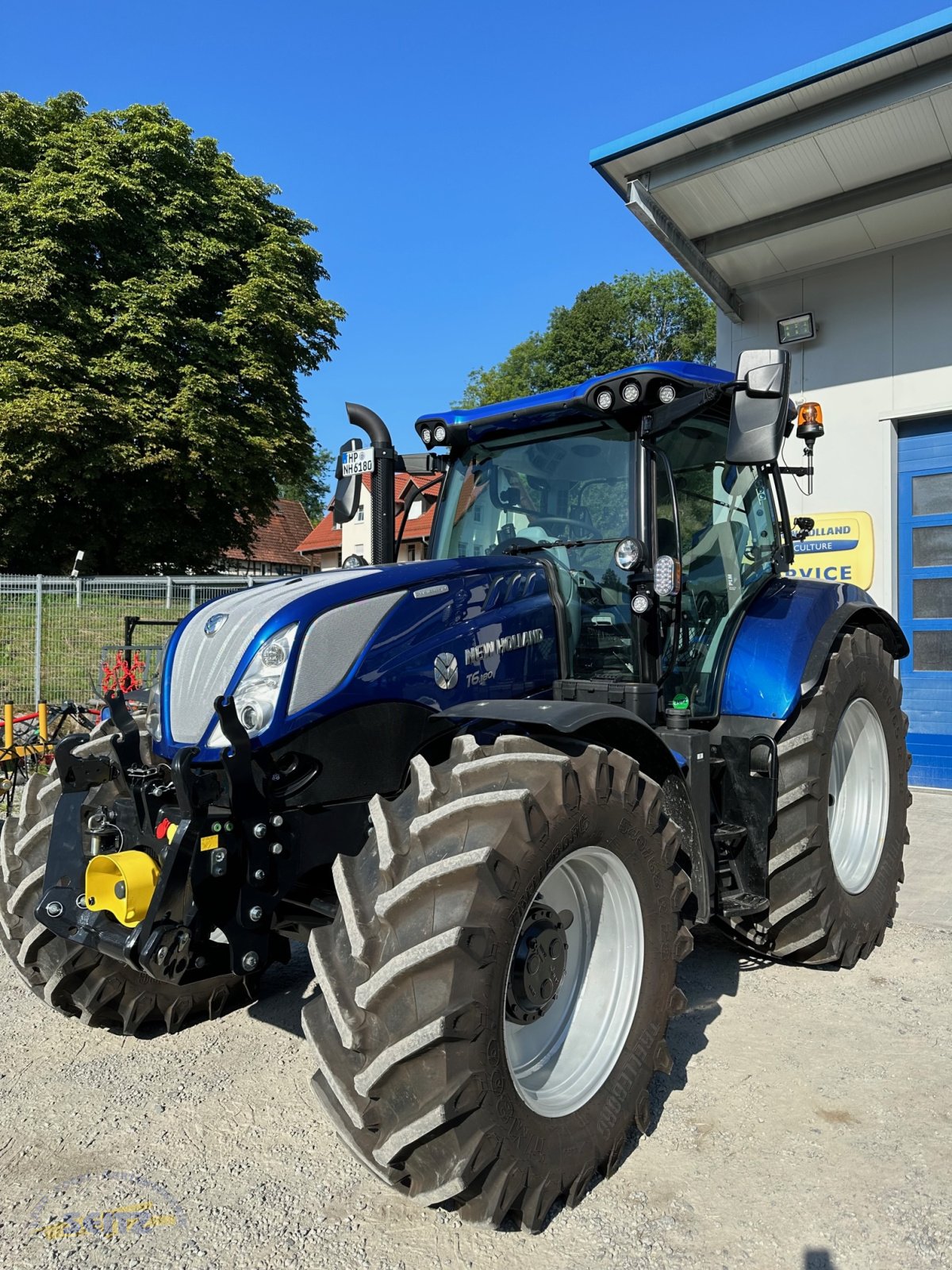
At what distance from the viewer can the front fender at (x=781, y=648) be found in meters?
3.82

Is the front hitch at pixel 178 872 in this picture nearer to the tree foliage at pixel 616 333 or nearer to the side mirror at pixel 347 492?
the side mirror at pixel 347 492

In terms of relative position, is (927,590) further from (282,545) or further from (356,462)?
(282,545)

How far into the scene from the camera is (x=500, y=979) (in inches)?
88.0

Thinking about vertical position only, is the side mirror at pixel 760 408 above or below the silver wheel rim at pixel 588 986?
above

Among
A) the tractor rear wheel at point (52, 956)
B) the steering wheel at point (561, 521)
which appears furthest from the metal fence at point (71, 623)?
the tractor rear wheel at point (52, 956)

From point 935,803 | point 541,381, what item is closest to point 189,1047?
point 935,803

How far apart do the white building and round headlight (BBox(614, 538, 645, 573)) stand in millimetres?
4664

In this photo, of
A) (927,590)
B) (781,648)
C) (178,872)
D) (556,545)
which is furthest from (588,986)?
(927,590)

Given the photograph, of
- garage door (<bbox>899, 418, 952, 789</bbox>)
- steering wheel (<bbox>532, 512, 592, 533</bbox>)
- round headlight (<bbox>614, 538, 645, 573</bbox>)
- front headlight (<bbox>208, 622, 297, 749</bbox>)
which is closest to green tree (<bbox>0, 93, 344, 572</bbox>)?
garage door (<bbox>899, 418, 952, 789</bbox>)

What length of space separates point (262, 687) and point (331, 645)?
22cm

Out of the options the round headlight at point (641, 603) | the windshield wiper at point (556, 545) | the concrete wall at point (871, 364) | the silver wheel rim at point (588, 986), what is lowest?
the silver wheel rim at point (588, 986)

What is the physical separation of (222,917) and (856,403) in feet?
24.2

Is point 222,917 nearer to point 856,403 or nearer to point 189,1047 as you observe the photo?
point 189,1047

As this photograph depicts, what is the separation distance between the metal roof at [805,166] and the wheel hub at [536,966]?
6.00 meters
